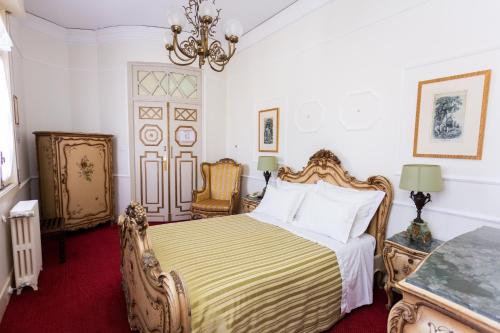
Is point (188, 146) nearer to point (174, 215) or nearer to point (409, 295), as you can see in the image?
point (174, 215)

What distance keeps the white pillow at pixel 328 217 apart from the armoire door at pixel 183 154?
2628 mm

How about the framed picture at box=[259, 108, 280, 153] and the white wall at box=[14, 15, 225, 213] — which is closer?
the framed picture at box=[259, 108, 280, 153]

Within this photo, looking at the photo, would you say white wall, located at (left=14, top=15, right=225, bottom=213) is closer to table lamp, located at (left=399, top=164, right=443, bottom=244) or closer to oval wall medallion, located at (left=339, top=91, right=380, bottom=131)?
oval wall medallion, located at (left=339, top=91, right=380, bottom=131)

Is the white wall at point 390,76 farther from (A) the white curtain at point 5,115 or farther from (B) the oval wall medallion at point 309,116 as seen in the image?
(A) the white curtain at point 5,115

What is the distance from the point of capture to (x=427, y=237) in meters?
1.97

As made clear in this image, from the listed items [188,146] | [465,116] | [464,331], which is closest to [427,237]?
[465,116]

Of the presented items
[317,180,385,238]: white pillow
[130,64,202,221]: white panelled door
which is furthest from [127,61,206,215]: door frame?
[317,180,385,238]: white pillow

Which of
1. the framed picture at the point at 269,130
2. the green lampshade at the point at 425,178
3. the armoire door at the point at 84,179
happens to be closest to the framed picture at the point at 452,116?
the green lampshade at the point at 425,178

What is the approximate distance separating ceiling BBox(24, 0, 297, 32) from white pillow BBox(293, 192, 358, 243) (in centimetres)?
252

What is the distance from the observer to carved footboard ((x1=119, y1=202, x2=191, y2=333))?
111 centimetres

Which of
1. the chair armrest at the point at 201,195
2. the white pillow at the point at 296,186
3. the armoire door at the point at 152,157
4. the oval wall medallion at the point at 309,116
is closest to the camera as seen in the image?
the white pillow at the point at 296,186

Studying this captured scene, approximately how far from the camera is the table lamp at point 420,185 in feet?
6.20

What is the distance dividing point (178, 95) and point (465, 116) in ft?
12.9

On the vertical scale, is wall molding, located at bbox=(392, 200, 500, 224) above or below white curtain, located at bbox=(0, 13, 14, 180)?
below
